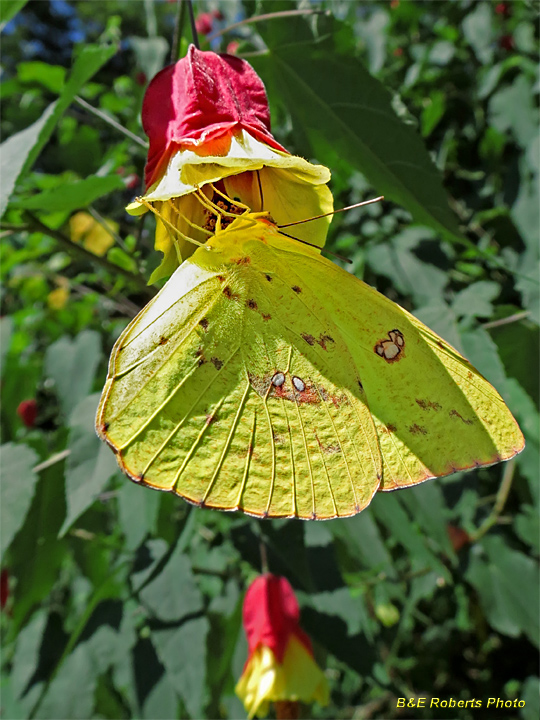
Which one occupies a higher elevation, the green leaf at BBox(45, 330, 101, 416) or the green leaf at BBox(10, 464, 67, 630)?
the green leaf at BBox(45, 330, 101, 416)

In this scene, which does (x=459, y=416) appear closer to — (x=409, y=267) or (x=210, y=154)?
(x=210, y=154)

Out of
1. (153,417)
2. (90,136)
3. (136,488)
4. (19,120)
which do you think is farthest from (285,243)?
(19,120)

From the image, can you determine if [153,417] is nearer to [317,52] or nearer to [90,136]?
[317,52]

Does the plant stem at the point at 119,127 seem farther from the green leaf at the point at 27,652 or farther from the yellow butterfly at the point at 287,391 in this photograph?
the green leaf at the point at 27,652

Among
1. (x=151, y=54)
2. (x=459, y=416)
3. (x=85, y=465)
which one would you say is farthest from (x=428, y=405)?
(x=151, y=54)

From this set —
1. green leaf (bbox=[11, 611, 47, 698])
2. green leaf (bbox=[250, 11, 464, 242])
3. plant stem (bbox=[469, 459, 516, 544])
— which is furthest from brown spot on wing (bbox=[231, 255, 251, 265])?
green leaf (bbox=[11, 611, 47, 698])

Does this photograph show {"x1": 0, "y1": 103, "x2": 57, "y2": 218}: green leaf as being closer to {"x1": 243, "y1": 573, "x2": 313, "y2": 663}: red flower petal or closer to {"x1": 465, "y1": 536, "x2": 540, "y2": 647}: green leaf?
{"x1": 243, "y1": 573, "x2": 313, "y2": 663}: red flower petal

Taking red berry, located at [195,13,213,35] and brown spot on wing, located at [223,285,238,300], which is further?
red berry, located at [195,13,213,35]

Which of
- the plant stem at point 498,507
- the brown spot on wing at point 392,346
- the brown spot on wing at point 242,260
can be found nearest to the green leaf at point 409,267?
the plant stem at point 498,507
